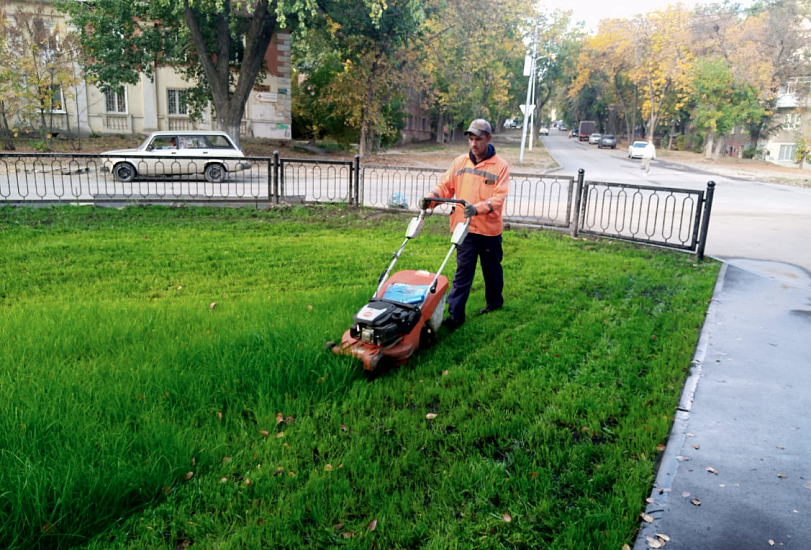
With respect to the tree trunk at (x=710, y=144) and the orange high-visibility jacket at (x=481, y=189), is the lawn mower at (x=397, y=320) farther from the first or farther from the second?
the tree trunk at (x=710, y=144)

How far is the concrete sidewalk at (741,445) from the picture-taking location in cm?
309

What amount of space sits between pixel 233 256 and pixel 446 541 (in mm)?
6175

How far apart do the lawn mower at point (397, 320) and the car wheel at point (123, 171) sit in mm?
14256

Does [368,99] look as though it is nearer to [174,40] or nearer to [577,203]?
[174,40]

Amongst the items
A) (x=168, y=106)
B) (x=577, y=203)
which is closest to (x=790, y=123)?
(x=168, y=106)

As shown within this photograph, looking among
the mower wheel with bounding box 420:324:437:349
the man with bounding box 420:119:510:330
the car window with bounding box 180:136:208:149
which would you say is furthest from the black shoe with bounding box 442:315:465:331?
the car window with bounding box 180:136:208:149

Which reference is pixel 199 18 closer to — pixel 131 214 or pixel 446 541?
pixel 131 214

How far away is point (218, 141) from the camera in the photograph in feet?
64.7

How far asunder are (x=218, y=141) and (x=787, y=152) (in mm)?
43830

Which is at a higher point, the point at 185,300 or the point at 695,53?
the point at 695,53

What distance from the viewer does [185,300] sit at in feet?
20.7

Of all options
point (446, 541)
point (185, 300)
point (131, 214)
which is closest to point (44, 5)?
point (131, 214)

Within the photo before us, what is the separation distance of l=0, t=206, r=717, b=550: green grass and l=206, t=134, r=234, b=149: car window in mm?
12641

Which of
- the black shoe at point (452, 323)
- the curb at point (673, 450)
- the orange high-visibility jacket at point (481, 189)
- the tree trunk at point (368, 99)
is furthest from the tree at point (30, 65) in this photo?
the curb at point (673, 450)
